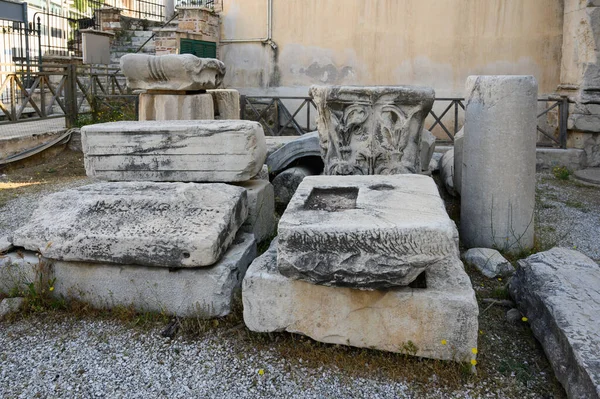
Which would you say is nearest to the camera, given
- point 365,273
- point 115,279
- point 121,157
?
point 365,273

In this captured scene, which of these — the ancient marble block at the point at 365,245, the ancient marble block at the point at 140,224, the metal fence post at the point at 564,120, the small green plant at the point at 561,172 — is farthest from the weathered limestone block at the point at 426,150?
the metal fence post at the point at 564,120

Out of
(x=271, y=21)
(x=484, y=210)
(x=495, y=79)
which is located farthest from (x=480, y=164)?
(x=271, y=21)

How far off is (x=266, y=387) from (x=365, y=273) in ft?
2.13

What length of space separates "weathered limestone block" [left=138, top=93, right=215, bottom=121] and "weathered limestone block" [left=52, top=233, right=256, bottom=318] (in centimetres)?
235

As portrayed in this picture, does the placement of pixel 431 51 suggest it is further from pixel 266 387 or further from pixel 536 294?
pixel 266 387

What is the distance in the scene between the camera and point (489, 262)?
148 inches

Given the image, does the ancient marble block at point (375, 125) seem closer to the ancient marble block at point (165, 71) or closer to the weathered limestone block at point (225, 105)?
the ancient marble block at point (165, 71)

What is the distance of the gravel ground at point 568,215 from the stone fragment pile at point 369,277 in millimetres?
1899

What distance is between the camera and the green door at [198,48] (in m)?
10.2

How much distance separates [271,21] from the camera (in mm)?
10484

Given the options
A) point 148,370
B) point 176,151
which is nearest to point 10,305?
point 148,370

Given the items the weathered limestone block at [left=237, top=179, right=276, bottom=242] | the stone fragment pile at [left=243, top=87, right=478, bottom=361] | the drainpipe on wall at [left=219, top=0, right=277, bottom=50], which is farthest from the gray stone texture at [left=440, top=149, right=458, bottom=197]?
the drainpipe on wall at [left=219, top=0, right=277, bottom=50]

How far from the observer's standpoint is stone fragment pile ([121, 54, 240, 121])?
17.1 feet

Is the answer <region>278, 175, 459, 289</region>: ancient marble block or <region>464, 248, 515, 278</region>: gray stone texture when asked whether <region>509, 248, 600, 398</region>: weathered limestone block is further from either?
<region>278, 175, 459, 289</region>: ancient marble block
